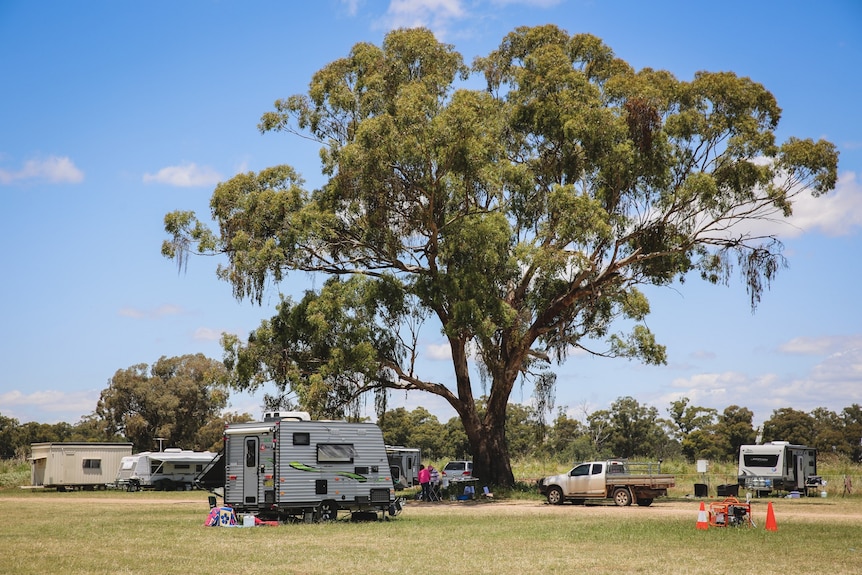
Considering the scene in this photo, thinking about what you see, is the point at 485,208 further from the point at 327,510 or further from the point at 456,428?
the point at 456,428

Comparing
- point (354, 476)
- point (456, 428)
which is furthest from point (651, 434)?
point (354, 476)

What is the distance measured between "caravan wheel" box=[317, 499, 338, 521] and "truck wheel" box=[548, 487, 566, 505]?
11320 millimetres

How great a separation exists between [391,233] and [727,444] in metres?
63.2

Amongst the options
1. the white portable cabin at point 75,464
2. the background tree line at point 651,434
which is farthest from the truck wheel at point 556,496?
the background tree line at point 651,434

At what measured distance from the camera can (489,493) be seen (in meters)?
37.1

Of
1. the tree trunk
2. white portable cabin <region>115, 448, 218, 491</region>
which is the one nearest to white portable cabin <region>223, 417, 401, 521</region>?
the tree trunk

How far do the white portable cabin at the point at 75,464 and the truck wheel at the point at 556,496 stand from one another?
28.4m

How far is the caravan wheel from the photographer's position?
23.6 metres

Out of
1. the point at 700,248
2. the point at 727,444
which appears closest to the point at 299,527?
the point at 700,248

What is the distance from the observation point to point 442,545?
700 inches

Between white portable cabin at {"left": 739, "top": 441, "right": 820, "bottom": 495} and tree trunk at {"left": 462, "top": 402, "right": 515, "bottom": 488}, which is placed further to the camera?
white portable cabin at {"left": 739, "top": 441, "right": 820, "bottom": 495}

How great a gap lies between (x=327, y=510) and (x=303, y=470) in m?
1.28

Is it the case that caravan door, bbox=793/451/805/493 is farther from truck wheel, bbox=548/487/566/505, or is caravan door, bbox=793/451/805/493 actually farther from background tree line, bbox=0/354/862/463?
background tree line, bbox=0/354/862/463

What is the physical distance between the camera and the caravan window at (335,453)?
23.7 meters
